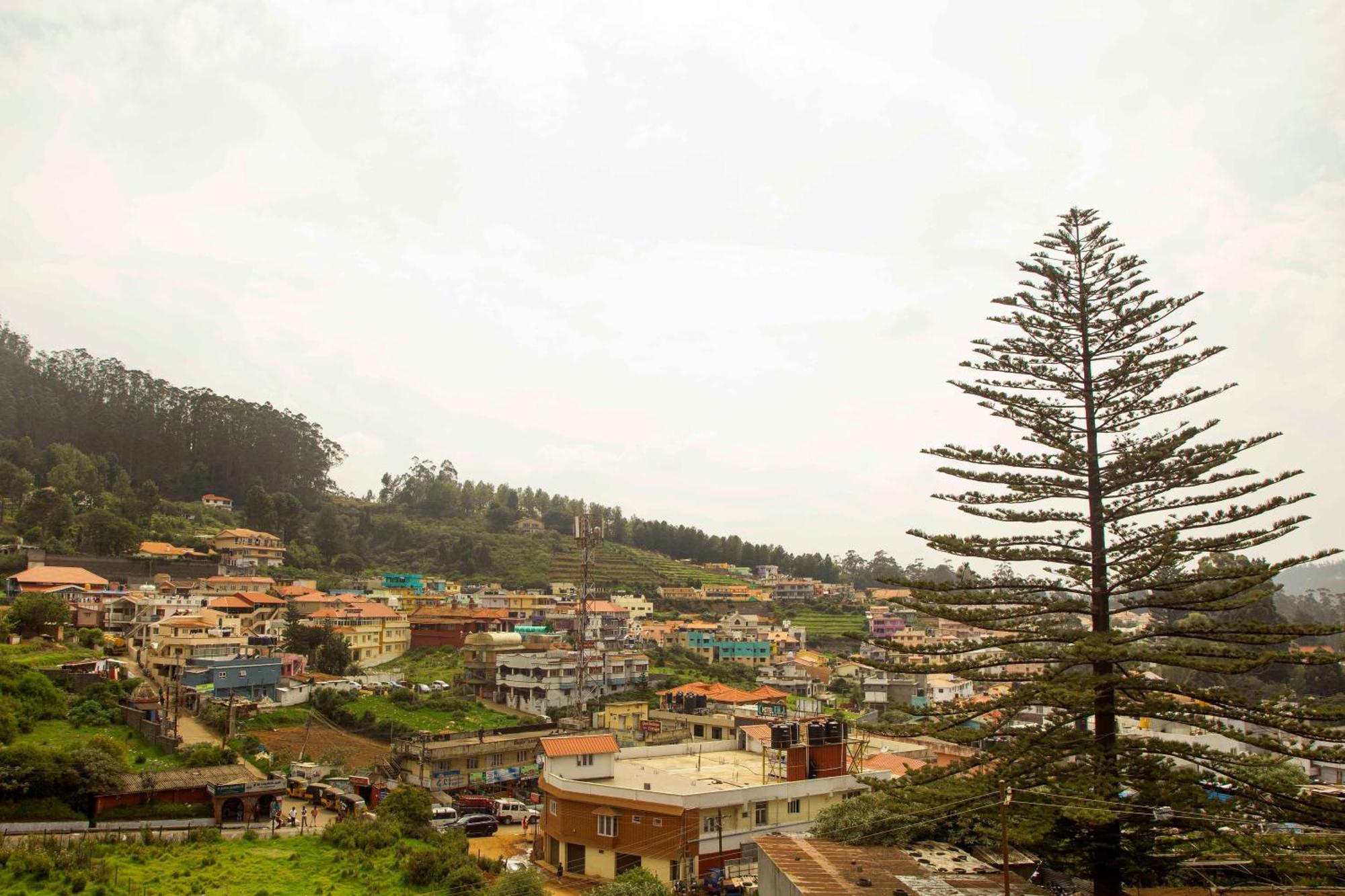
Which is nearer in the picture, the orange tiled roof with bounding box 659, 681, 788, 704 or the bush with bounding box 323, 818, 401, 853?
the bush with bounding box 323, 818, 401, 853

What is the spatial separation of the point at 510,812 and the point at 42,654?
17.6 metres

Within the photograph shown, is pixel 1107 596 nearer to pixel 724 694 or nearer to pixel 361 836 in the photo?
pixel 361 836

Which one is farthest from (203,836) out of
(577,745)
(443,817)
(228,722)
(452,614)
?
(452,614)

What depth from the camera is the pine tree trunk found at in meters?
11.0

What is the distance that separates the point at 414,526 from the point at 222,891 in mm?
68320

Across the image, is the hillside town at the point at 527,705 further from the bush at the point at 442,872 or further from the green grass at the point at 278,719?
the bush at the point at 442,872

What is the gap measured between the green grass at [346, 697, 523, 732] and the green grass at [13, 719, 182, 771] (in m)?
8.76

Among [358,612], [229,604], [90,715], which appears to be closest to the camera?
[90,715]

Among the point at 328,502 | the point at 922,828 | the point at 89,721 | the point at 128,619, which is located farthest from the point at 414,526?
the point at 922,828

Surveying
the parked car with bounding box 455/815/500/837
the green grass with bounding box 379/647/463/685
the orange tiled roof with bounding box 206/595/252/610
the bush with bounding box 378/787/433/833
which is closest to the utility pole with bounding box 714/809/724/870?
the bush with bounding box 378/787/433/833

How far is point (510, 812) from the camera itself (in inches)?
991

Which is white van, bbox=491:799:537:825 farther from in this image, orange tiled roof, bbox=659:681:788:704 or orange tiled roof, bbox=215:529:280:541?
orange tiled roof, bbox=215:529:280:541

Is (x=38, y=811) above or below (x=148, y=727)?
below

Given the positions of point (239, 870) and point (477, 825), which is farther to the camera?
point (477, 825)
